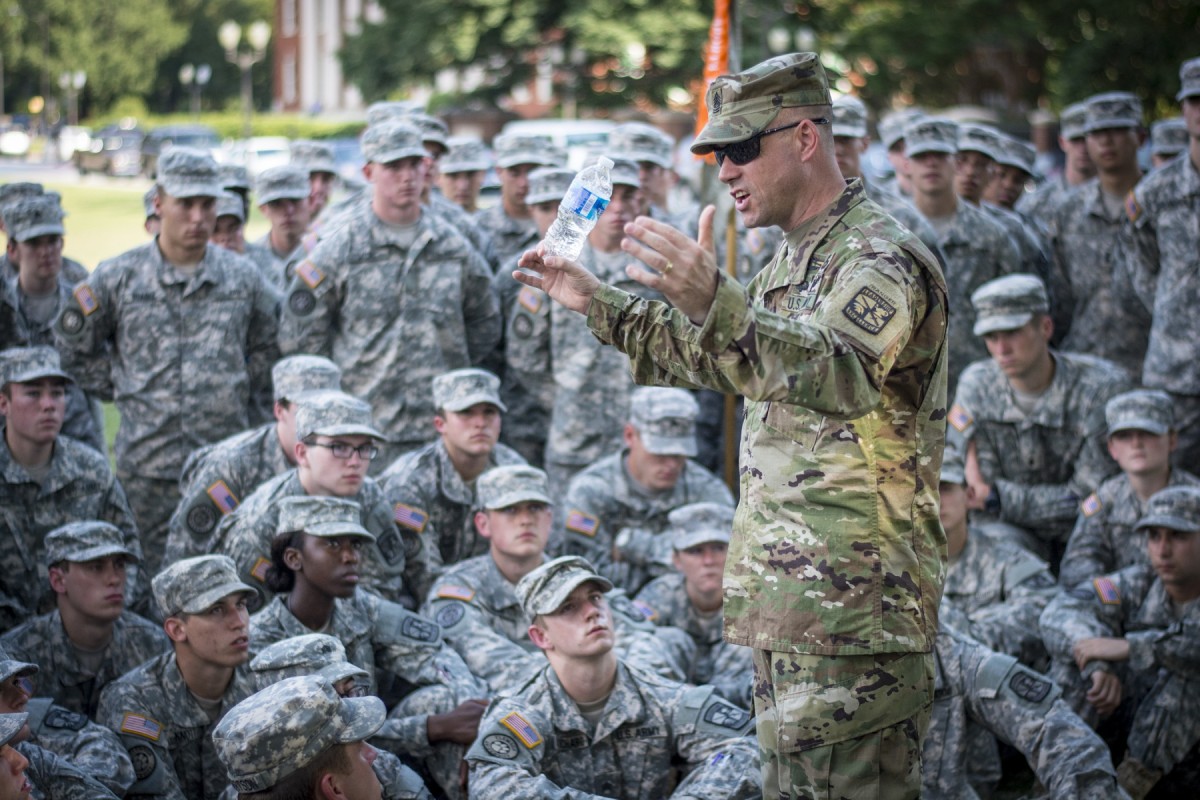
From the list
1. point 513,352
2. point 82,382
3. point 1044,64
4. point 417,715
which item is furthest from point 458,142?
point 1044,64

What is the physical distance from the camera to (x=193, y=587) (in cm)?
441

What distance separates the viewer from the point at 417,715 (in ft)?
15.0

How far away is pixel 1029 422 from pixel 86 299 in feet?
13.0

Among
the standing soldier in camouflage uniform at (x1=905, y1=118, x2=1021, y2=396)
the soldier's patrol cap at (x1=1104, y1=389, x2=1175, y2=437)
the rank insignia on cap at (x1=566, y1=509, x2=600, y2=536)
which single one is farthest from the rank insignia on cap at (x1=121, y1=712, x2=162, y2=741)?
the standing soldier in camouflage uniform at (x1=905, y1=118, x2=1021, y2=396)

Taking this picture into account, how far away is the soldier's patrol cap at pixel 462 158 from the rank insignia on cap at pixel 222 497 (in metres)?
3.65

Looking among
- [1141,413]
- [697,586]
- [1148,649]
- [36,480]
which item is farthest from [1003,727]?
[36,480]

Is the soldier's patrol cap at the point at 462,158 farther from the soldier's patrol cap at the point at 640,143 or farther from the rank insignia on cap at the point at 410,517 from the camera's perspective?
the rank insignia on cap at the point at 410,517

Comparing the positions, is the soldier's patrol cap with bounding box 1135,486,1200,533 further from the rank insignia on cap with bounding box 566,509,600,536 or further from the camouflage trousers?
the camouflage trousers

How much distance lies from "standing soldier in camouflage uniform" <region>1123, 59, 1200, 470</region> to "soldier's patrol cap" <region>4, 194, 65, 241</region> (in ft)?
16.2

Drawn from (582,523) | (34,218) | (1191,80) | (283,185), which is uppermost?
(1191,80)

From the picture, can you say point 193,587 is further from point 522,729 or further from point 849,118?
point 849,118

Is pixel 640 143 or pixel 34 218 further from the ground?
pixel 640 143

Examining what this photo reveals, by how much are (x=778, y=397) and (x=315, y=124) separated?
40.1 meters

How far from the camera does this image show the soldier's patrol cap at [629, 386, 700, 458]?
6070mm
